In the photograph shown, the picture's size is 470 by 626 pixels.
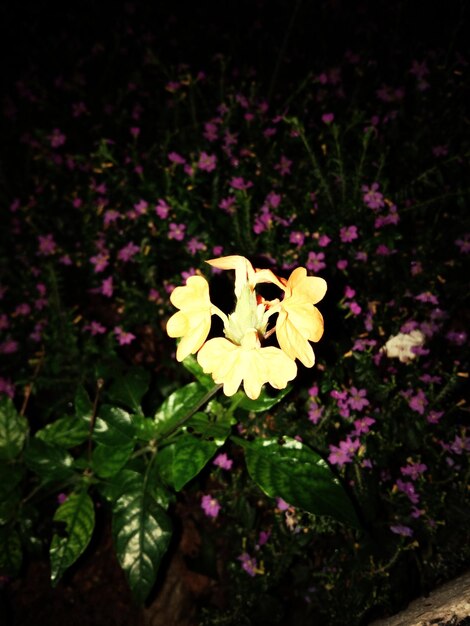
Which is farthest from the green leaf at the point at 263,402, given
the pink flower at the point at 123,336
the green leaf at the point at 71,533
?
the pink flower at the point at 123,336

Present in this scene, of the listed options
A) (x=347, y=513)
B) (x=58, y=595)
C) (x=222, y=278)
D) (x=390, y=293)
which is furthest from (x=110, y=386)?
(x=390, y=293)

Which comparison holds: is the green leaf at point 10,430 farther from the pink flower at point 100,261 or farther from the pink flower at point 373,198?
the pink flower at point 373,198

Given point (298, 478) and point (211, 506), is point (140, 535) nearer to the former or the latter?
point (211, 506)

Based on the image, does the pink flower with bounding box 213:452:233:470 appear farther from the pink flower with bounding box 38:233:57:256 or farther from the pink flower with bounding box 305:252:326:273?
the pink flower with bounding box 38:233:57:256

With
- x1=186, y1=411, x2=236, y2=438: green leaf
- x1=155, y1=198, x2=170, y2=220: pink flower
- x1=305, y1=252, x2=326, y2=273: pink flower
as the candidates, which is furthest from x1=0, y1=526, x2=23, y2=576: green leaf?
x1=305, y1=252, x2=326, y2=273: pink flower

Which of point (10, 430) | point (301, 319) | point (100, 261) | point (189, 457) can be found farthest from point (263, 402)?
point (100, 261)

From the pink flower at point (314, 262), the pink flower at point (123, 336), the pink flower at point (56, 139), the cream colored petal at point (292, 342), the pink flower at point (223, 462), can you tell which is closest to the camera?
the cream colored petal at point (292, 342)
